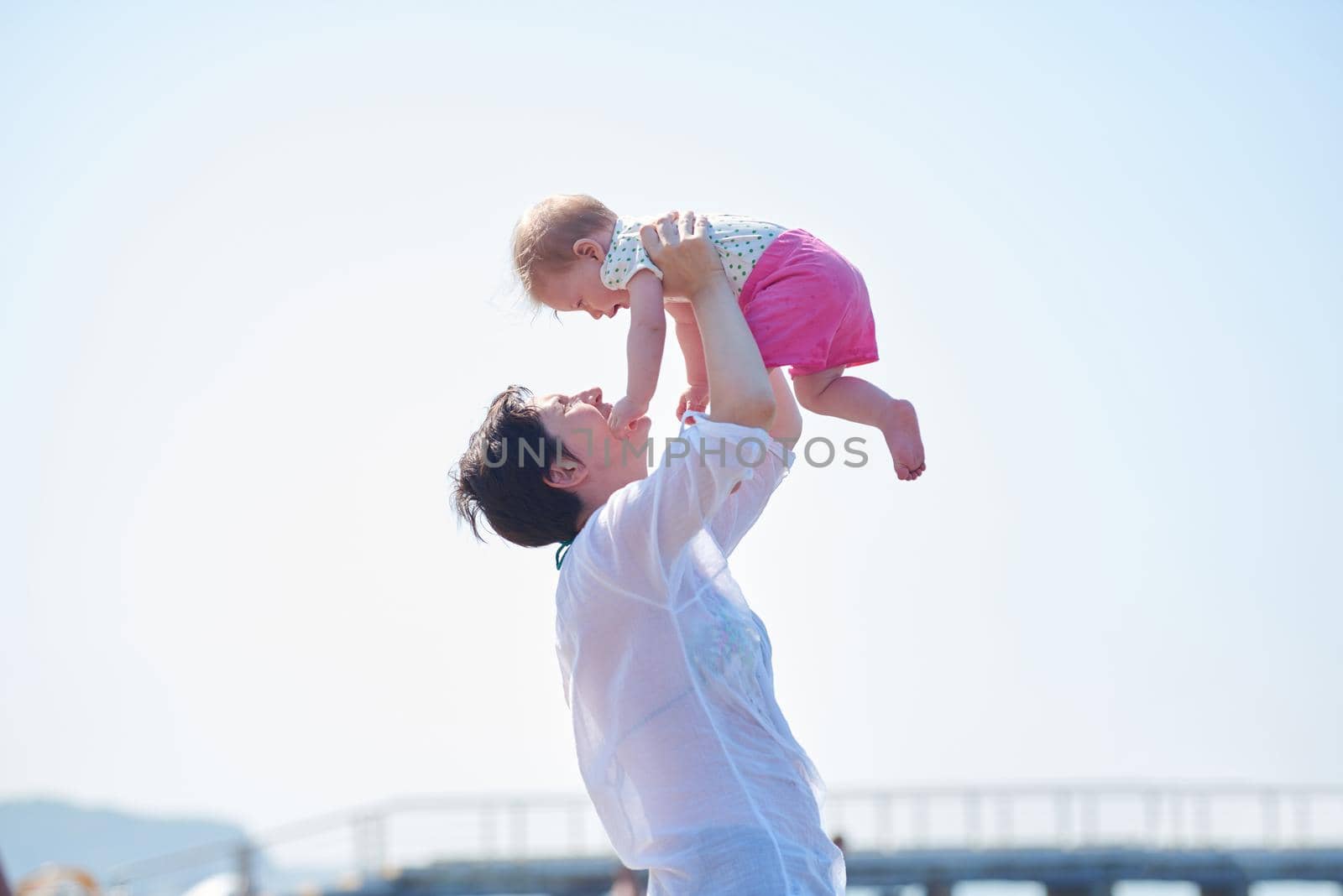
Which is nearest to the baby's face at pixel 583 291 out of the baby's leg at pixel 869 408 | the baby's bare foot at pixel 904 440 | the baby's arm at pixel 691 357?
the baby's arm at pixel 691 357

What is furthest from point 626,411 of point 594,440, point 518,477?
point 518,477

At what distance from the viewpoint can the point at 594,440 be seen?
129 inches

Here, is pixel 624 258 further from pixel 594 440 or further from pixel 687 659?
pixel 687 659

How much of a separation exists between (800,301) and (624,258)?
398mm

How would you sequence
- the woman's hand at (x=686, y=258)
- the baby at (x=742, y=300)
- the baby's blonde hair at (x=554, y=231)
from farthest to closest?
the baby's blonde hair at (x=554, y=231) < the baby at (x=742, y=300) < the woman's hand at (x=686, y=258)

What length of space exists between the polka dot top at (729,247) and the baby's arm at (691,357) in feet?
0.56

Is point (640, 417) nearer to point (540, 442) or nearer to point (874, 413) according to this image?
point (540, 442)

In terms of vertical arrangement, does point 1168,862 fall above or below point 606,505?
below

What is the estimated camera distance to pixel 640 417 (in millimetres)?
3230

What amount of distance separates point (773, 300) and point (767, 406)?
0.52 metres

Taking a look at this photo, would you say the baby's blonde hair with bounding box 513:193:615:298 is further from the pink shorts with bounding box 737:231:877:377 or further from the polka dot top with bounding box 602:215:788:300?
the pink shorts with bounding box 737:231:877:377

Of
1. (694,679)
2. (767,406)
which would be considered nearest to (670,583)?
(694,679)

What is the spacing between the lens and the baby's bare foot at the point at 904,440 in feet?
11.5

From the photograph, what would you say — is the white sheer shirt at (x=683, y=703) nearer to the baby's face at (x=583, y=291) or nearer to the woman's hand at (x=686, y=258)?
the woman's hand at (x=686, y=258)
